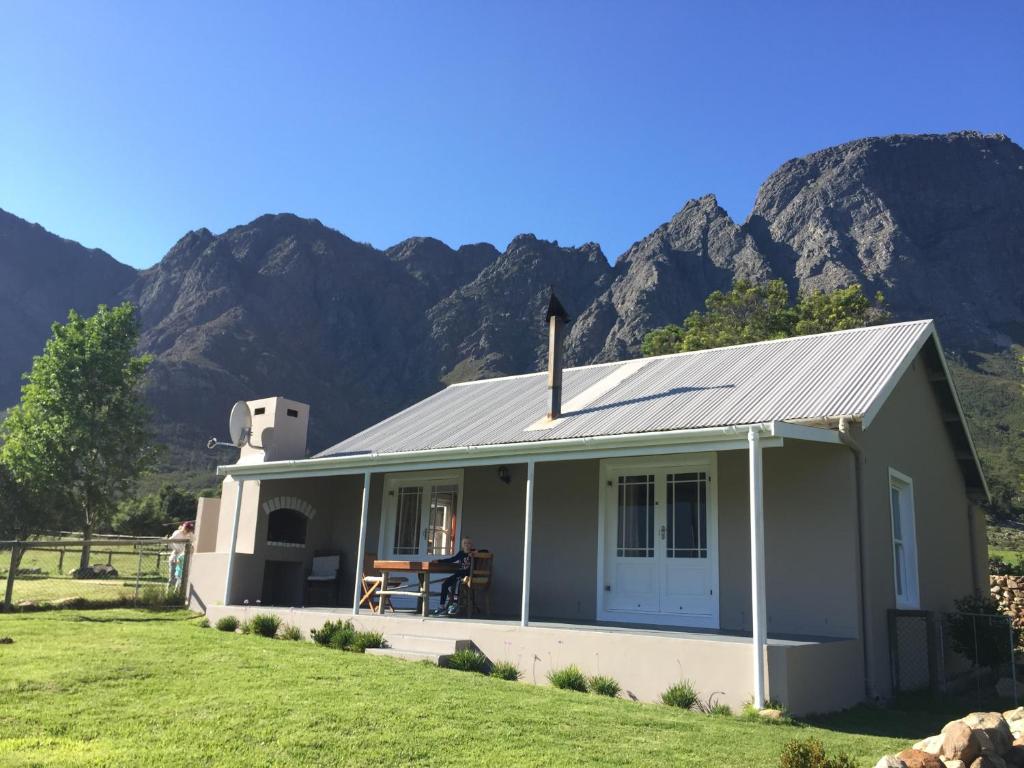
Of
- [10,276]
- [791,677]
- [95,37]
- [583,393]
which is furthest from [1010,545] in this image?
[10,276]

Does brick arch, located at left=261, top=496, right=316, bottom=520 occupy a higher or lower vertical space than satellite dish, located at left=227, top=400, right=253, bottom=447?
lower

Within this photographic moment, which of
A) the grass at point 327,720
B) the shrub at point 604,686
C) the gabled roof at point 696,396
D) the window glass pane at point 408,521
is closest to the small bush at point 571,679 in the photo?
the shrub at point 604,686

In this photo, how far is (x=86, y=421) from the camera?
25.7 metres

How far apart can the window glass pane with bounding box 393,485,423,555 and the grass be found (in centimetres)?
458

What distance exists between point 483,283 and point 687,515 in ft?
295

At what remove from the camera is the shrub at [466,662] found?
9.45 m

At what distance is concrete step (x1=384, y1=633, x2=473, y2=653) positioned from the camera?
9.85 m

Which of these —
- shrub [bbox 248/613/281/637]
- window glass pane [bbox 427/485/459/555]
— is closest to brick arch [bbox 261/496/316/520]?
window glass pane [bbox 427/485/459/555]

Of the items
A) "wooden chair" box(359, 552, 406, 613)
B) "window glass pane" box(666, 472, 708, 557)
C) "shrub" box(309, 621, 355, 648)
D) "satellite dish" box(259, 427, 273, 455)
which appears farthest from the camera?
"satellite dish" box(259, 427, 273, 455)

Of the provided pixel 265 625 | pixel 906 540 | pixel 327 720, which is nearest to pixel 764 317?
pixel 906 540

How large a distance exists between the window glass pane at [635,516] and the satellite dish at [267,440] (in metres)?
6.72

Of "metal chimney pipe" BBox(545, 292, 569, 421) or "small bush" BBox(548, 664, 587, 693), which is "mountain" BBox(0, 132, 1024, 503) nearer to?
"metal chimney pipe" BBox(545, 292, 569, 421)

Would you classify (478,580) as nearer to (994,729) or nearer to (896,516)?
(896,516)

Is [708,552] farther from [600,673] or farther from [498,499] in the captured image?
[498,499]
